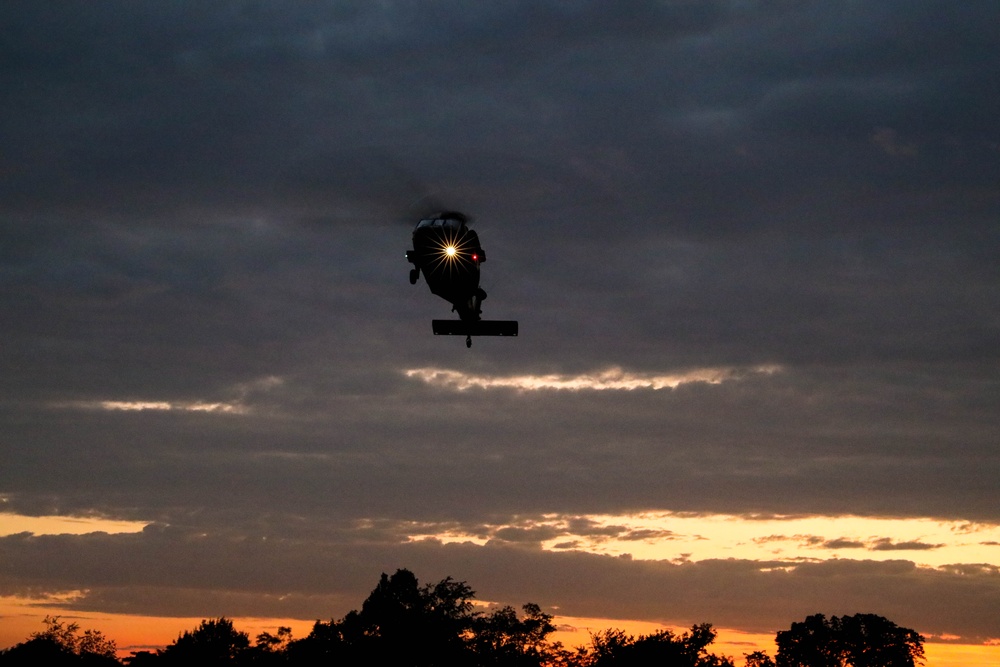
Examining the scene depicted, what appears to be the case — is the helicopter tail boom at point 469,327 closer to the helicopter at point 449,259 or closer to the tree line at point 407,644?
the helicopter at point 449,259

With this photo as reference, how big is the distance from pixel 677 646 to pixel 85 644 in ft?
200

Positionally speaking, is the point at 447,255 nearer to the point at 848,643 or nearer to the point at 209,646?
the point at 209,646

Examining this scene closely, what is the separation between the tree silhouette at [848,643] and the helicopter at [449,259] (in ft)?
299

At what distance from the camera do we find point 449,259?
58969 mm

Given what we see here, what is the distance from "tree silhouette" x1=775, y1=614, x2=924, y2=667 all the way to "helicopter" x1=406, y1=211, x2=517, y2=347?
91.1m

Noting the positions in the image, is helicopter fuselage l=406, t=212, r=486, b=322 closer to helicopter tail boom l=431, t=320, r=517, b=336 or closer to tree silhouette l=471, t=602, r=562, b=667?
helicopter tail boom l=431, t=320, r=517, b=336

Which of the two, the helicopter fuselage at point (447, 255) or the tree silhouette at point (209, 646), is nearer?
the helicopter fuselage at point (447, 255)

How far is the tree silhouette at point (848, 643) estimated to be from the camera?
139 m

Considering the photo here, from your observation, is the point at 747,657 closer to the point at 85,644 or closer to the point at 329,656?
the point at 329,656

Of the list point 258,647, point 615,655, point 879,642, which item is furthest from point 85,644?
point 879,642

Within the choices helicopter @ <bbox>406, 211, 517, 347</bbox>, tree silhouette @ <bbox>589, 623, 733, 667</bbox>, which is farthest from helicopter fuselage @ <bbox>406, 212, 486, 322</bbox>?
tree silhouette @ <bbox>589, 623, 733, 667</bbox>

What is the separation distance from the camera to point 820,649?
139 m

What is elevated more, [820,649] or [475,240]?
[475,240]

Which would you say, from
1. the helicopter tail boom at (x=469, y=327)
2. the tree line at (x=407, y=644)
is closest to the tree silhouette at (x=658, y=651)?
the tree line at (x=407, y=644)
